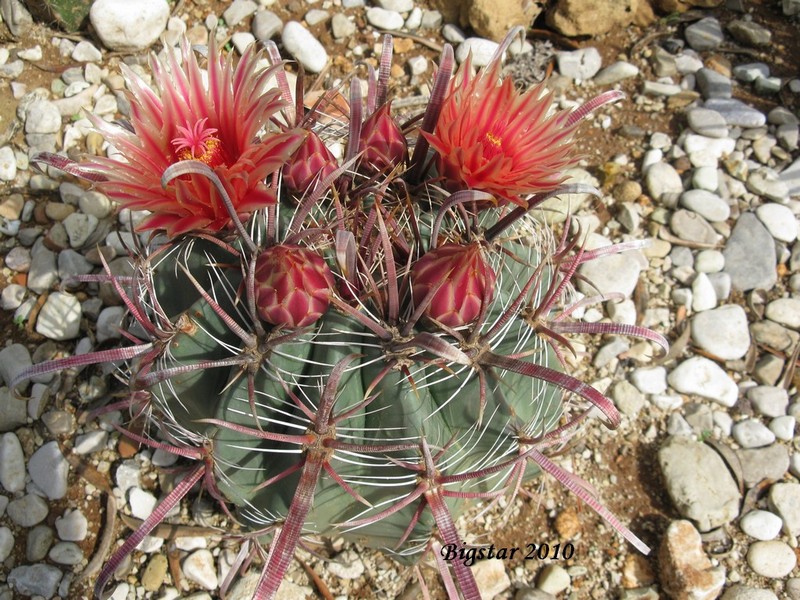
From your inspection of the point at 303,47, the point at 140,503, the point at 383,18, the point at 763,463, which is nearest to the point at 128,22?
the point at 303,47

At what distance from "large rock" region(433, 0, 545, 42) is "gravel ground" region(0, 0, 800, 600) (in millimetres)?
71

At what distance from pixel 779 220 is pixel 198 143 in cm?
220

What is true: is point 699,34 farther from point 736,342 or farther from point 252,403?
point 252,403

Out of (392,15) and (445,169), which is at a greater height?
(445,169)

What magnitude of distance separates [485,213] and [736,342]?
134cm

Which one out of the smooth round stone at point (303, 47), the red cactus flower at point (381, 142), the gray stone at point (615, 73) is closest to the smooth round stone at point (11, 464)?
the red cactus flower at point (381, 142)

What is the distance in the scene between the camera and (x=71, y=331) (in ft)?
7.34

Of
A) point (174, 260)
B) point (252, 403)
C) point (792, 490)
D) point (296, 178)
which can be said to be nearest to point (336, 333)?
point (252, 403)

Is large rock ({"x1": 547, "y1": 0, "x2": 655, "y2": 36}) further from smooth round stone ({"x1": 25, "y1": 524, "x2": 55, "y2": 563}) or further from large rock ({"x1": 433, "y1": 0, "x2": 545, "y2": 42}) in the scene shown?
smooth round stone ({"x1": 25, "y1": 524, "x2": 55, "y2": 563})

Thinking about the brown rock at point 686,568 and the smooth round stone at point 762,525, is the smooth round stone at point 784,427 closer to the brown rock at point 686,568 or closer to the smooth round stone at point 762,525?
the smooth round stone at point 762,525

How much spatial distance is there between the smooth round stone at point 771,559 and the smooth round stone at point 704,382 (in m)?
0.45

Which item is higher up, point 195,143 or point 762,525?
point 195,143

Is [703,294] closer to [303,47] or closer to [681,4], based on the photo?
[681,4]

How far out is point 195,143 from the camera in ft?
4.32
